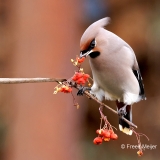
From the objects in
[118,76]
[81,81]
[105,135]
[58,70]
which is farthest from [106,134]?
[58,70]

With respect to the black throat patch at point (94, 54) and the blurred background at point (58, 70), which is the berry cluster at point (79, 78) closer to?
the black throat patch at point (94, 54)

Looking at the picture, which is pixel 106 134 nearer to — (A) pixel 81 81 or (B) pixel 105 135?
(B) pixel 105 135

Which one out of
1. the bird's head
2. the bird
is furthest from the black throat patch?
the bird's head

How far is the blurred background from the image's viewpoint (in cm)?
129

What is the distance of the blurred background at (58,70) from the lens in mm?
1287

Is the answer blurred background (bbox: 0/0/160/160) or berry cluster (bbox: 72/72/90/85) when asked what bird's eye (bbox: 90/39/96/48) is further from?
blurred background (bbox: 0/0/160/160)

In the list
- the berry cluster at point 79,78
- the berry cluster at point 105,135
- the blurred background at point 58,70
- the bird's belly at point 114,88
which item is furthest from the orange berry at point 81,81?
the blurred background at point 58,70

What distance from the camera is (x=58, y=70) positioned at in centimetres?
116

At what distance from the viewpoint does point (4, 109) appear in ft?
5.52

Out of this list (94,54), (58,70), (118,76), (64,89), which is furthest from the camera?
(58,70)

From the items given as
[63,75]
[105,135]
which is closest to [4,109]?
[63,75]

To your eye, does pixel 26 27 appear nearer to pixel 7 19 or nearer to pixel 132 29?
pixel 7 19

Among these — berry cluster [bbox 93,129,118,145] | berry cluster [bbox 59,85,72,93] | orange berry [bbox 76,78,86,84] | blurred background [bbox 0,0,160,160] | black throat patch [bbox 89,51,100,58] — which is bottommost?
berry cluster [bbox 93,129,118,145]

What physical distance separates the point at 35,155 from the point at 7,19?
56cm
